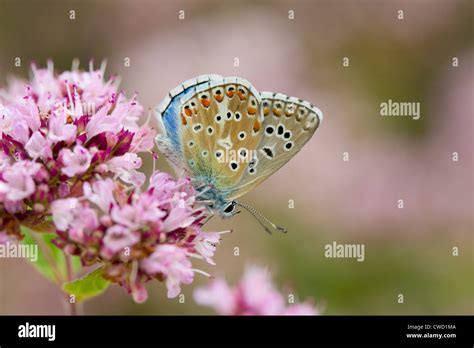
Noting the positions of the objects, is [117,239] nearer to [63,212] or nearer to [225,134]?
[63,212]

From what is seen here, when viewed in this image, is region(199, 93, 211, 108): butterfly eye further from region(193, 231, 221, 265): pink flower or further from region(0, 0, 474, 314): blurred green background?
region(0, 0, 474, 314): blurred green background

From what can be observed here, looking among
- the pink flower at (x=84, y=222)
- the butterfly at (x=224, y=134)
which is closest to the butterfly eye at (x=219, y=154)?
the butterfly at (x=224, y=134)

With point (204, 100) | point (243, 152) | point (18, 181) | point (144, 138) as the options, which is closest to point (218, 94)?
point (204, 100)

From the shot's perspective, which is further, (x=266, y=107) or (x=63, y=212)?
(x=266, y=107)

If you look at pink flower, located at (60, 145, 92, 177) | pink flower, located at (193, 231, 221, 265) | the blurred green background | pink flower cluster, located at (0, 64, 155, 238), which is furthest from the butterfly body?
the blurred green background

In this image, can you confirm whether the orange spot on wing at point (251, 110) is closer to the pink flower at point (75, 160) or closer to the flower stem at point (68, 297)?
the pink flower at point (75, 160)
